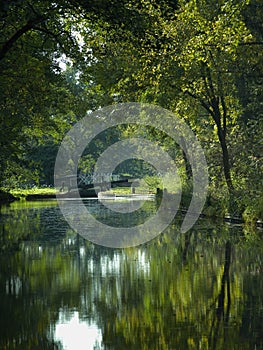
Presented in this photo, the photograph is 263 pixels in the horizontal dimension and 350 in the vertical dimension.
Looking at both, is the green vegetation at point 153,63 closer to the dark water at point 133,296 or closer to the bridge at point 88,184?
the dark water at point 133,296

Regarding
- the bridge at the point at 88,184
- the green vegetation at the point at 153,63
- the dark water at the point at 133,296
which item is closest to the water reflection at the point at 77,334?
the dark water at the point at 133,296

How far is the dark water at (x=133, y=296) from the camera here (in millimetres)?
8141

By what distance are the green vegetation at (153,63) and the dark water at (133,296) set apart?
20.2ft

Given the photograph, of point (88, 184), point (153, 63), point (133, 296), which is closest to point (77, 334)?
point (133, 296)

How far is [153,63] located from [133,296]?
2159 centimetres

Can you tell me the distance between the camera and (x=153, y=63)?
3134cm

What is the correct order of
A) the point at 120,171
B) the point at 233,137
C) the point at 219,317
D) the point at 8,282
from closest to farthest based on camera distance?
the point at 219,317 < the point at 8,282 < the point at 233,137 < the point at 120,171

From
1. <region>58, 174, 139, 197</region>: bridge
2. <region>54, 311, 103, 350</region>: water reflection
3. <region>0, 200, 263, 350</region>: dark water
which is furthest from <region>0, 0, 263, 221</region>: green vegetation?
<region>58, 174, 139, 197</region>: bridge

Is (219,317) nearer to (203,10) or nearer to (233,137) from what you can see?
(203,10)

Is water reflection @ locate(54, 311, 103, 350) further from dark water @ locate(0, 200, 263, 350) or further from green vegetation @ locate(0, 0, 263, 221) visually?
green vegetation @ locate(0, 0, 263, 221)

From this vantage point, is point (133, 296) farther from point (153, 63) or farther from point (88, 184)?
point (88, 184)

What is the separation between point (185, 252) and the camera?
59.3ft

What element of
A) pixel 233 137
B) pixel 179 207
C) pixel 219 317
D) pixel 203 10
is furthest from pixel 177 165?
pixel 219 317

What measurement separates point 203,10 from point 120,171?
9891cm
